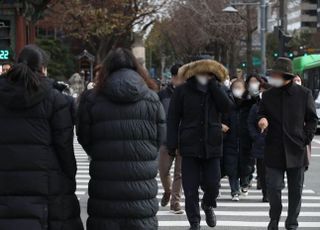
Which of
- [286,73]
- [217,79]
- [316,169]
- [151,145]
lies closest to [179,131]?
[217,79]

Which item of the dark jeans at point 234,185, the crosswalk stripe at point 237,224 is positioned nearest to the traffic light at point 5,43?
the dark jeans at point 234,185

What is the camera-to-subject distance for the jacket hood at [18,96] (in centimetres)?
505

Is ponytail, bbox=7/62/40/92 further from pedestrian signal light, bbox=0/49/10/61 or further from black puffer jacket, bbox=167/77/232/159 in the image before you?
pedestrian signal light, bbox=0/49/10/61

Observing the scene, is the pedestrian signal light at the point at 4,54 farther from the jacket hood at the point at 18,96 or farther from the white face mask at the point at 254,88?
the jacket hood at the point at 18,96

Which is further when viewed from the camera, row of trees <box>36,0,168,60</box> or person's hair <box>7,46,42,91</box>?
row of trees <box>36,0,168,60</box>

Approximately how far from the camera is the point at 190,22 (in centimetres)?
5647

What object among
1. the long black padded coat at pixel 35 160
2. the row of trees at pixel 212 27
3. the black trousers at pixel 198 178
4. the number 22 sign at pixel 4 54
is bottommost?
the row of trees at pixel 212 27

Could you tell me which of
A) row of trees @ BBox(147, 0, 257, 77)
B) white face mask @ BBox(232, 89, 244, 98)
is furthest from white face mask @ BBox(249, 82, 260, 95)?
row of trees @ BBox(147, 0, 257, 77)

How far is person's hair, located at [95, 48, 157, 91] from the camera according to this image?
5.46m

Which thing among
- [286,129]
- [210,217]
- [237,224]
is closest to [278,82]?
[286,129]

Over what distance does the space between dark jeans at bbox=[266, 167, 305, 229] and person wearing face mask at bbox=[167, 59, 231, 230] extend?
2.10ft

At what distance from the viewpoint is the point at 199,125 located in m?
7.97

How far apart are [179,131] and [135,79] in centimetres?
279

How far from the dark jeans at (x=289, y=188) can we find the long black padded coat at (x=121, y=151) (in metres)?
2.53
